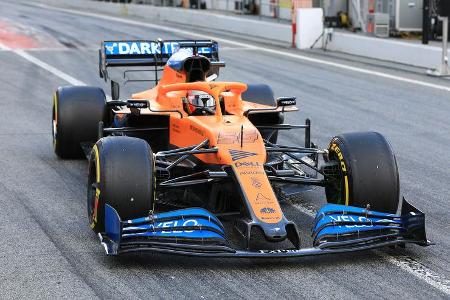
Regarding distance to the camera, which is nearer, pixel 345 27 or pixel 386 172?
pixel 386 172

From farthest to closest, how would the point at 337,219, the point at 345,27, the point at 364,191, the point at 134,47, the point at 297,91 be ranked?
the point at 345,27, the point at 297,91, the point at 134,47, the point at 364,191, the point at 337,219

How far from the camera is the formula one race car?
7195 mm

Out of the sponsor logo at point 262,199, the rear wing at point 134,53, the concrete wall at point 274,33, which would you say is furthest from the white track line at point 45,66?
the sponsor logo at point 262,199

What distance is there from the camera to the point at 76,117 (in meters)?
10.9

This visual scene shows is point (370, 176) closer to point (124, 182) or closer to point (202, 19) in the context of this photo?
point (124, 182)

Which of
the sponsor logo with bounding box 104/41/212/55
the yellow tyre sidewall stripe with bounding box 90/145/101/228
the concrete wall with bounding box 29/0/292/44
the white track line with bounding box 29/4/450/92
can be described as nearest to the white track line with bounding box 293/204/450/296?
the yellow tyre sidewall stripe with bounding box 90/145/101/228

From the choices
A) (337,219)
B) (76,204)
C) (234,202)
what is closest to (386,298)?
(337,219)

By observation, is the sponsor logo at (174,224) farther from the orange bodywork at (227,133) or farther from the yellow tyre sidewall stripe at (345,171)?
the yellow tyre sidewall stripe at (345,171)

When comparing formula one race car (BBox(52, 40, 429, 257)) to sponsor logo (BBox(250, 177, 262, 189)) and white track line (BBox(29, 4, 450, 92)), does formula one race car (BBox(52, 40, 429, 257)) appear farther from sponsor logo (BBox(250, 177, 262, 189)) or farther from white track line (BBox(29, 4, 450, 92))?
white track line (BBox(29, 4, 450, 92))

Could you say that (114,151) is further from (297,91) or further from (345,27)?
(345,27)

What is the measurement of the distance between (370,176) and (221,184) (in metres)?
1.21

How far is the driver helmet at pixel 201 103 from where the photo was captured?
9039mm

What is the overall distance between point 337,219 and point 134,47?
17.6 ft

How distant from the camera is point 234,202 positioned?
8.19 metres
